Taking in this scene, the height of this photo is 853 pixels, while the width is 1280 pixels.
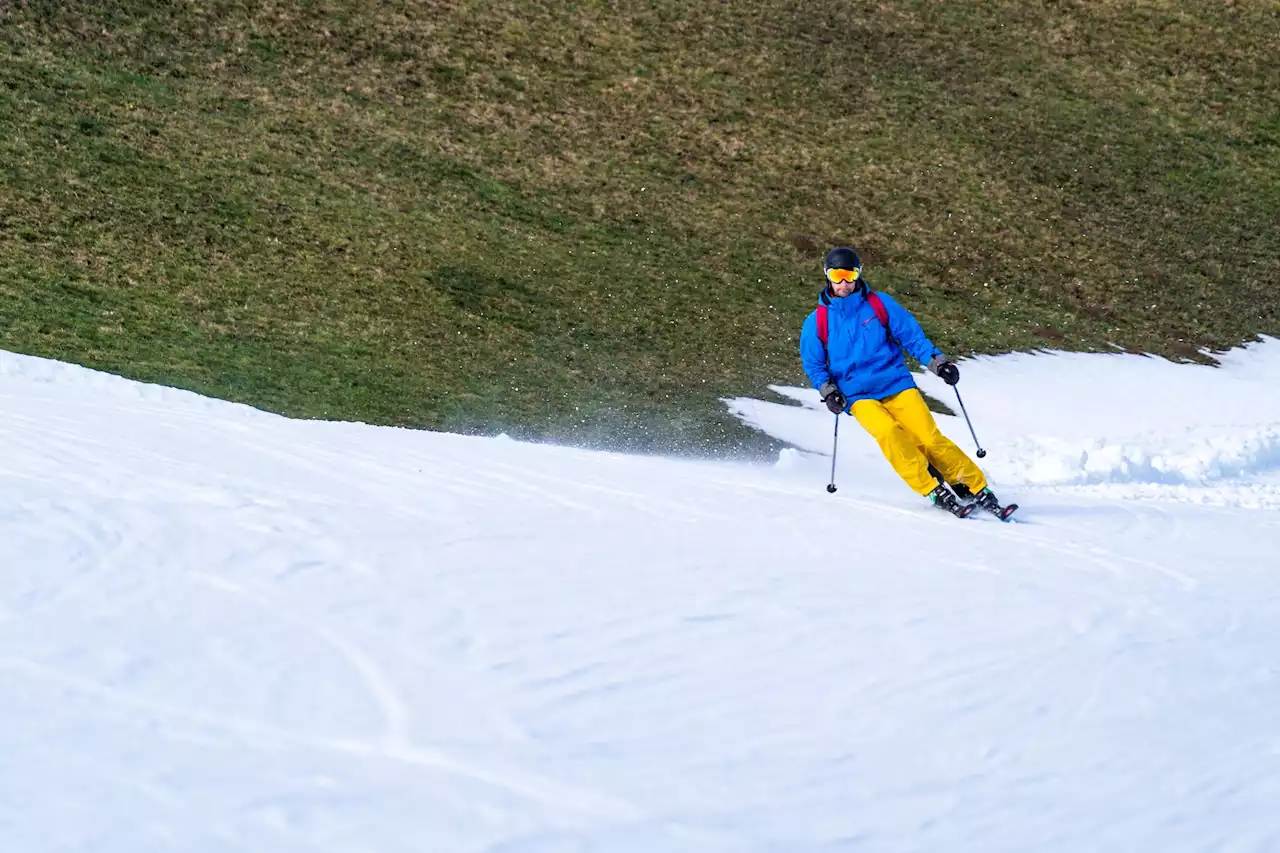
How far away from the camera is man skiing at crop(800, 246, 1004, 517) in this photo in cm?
1079

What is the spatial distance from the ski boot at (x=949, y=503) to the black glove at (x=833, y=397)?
3.33 ft

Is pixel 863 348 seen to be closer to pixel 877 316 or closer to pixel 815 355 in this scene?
pixel 877 316

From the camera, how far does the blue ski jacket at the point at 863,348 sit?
10.9 m

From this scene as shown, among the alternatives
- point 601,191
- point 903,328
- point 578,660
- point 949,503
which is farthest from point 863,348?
point 601,191

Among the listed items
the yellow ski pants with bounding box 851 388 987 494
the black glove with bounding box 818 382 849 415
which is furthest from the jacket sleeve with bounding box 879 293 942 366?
the black glove with bounding box 818 382 849 415

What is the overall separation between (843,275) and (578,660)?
17.4 ft

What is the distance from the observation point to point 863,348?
1091 cm

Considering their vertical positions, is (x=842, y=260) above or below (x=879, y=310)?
above

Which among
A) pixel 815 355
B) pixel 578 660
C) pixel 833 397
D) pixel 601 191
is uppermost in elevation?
pixel 601 191

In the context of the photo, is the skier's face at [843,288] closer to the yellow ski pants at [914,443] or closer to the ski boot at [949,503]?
the yellow ski pants at [914,443]

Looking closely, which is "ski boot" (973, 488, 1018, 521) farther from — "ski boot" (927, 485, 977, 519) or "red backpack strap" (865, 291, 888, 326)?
"red backpack strap" (865, 291, 888, 326)

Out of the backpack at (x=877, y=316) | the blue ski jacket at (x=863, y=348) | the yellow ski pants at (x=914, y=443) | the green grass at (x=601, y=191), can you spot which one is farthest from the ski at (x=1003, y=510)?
the green grass at (x=601, y=191)

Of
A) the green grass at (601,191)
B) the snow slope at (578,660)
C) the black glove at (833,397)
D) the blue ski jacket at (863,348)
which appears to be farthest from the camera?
the green grass at (601,191)

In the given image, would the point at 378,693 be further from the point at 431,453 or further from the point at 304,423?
the point at 304,423
